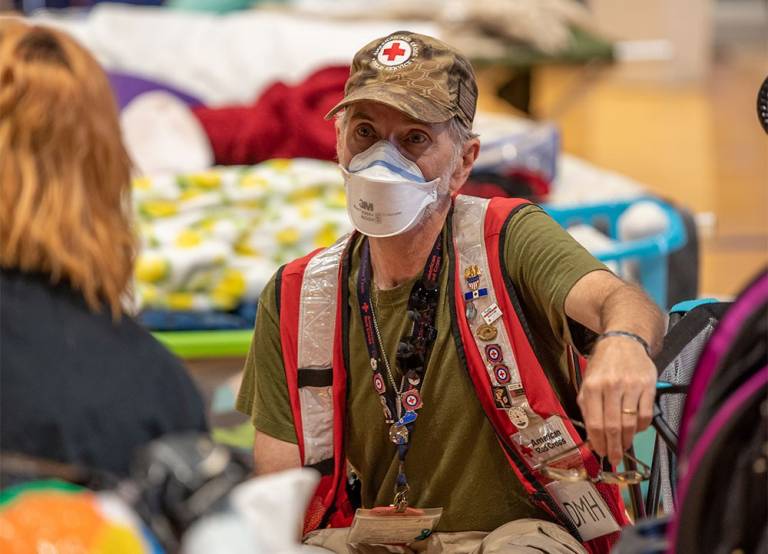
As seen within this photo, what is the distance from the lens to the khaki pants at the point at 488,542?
1791 mm

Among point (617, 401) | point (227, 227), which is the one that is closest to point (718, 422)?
point (617, 401)

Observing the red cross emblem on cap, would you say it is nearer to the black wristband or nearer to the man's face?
the man's face

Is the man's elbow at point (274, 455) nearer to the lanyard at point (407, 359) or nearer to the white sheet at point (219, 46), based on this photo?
the lanyard at point (407, 359)

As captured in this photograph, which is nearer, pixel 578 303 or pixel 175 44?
pixel 578 303

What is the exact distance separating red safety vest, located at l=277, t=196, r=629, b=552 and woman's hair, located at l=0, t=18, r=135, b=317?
502 millimetres

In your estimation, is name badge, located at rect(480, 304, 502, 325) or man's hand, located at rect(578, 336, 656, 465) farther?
name badge, located at rect(480, 304, 502, 325)

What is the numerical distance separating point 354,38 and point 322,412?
341cm

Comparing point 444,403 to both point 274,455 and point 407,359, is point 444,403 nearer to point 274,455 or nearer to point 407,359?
point 407,359

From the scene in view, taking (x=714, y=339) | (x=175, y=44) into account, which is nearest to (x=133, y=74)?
(x=175, y=44)

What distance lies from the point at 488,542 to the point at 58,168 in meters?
0.77

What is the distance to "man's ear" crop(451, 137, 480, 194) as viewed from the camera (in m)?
1.98

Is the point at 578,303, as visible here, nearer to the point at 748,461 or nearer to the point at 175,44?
the point at 748,461

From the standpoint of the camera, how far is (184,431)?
1.46m

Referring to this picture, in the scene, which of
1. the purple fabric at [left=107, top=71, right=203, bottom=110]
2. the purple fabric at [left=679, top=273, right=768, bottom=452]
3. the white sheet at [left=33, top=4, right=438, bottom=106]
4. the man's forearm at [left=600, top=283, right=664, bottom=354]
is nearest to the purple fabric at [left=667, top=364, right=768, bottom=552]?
the purple fabric at [left=679, top=273, right=768, bottom=452]
